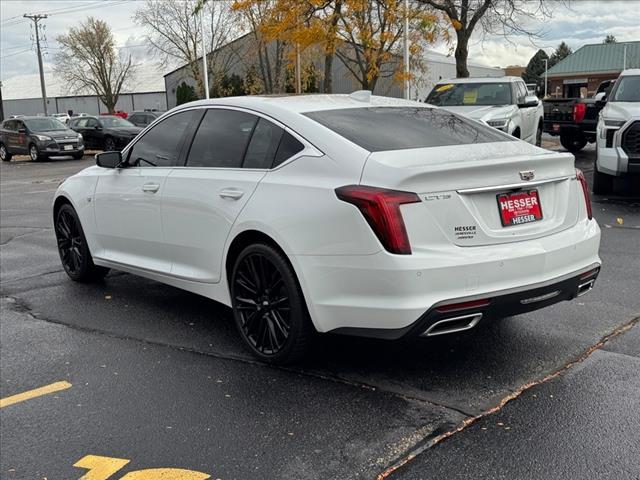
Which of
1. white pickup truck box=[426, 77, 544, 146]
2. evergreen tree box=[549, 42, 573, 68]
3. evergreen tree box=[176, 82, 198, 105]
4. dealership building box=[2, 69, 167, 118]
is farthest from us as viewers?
evergreen tree box=[549, 42, 573, 68]

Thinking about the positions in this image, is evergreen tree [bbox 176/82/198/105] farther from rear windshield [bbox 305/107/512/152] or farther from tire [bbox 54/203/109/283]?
rear windshield [bbox 305/107/512/152]

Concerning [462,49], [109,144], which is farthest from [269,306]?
[109,144]

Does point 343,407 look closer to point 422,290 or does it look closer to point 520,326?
point 422,290

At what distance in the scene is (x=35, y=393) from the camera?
163 inches

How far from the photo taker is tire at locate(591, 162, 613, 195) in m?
11.4

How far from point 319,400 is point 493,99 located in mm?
11273

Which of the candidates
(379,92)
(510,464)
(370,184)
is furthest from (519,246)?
(379,92)

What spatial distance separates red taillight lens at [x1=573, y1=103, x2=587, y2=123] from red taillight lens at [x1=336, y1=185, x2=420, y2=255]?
14.7 m

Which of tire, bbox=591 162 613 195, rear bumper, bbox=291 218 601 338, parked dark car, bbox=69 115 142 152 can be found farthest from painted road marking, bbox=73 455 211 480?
parked dark car, bbox=69 115 142 152

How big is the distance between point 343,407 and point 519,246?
1309 millimetres

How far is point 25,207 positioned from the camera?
527 inches

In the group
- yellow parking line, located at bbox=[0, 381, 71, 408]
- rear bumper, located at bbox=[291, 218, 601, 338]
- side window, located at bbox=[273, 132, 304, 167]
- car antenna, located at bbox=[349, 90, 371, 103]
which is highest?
car antenna, located at bbox=[349, 90, 371, 103]

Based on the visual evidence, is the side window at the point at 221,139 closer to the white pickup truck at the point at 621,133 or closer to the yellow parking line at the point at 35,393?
the yellow parking line at the point at 35,393

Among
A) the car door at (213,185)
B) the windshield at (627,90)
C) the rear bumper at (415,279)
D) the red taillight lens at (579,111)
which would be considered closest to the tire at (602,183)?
the windshield at (627,90)
